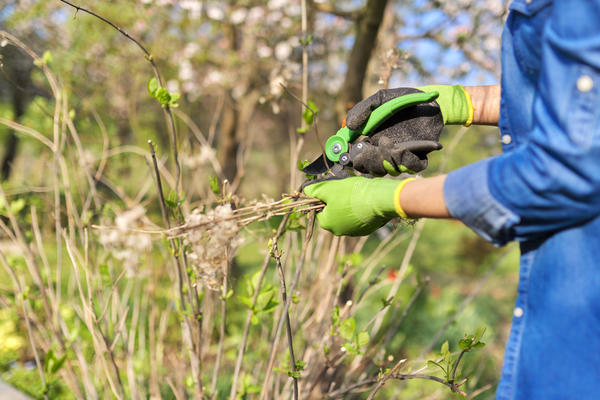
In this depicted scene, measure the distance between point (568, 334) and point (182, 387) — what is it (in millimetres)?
1386

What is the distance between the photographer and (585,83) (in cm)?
67

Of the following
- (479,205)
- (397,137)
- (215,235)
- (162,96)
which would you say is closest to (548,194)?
(479,205)

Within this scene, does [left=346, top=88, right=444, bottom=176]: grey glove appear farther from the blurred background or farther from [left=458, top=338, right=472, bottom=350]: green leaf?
[left=458, top=338, right=472, bottom=350]: green leaf

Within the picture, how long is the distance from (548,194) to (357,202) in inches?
15.4

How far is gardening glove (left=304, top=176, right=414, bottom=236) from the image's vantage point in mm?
918

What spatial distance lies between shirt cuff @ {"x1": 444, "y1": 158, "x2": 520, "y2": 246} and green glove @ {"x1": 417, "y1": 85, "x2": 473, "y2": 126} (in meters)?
0.45

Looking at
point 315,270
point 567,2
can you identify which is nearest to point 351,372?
point 315,270

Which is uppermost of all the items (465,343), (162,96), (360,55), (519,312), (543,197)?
(360,55)

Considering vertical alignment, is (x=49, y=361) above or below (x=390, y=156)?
below

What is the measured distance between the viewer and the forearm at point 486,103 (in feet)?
4.00

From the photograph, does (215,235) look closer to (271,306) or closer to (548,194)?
(271,306)

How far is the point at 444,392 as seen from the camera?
8.11 ft

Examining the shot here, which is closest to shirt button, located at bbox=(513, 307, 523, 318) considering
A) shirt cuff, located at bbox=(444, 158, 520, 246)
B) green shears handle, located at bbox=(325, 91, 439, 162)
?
shirt cuff, located at bbox=(444, 158, 520, 246)

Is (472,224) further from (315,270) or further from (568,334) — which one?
(315,270)
